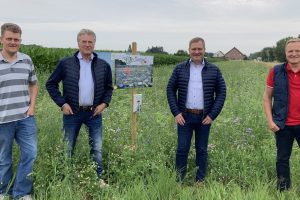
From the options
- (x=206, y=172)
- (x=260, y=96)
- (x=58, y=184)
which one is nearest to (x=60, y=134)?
(x=58, y=184)

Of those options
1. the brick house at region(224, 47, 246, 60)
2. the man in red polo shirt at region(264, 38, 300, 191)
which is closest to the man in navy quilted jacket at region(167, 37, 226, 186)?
the man in red polo shirt at region(264, 38, 300, 191)

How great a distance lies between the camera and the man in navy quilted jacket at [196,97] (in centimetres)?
494

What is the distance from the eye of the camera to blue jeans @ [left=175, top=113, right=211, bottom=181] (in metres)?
5.00

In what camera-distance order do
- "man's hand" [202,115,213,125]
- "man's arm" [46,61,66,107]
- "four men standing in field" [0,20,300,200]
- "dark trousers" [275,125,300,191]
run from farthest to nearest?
"man's hand" [202,115,213,125] → "man's arm" [46,61,66,107] → "dark trousers" [275,125,300,191] → "four men standing in field" [0,20,300,200]

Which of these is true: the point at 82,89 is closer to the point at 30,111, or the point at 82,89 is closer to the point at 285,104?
the point at 30,111

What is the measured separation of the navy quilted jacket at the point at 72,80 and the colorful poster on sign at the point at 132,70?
23.7 inches

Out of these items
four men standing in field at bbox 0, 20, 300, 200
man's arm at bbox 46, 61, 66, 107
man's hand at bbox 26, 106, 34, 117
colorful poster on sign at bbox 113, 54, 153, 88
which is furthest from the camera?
colorful poster on sign at bbox 113, 54, 153, 88

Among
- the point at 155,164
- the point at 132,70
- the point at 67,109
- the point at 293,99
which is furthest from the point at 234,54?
the point at 67,109

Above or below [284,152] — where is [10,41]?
above

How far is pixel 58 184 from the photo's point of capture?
4121 millimetres

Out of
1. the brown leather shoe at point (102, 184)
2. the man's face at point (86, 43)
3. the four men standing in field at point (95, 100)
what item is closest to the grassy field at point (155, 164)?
the brown leather shoe at point (102, 184)

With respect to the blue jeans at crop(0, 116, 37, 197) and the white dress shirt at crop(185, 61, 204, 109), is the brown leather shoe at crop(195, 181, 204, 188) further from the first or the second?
the blue jeans at crop(0, 116, 37, 197)

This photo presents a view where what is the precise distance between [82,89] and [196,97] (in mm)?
1450

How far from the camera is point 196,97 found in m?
4.97
